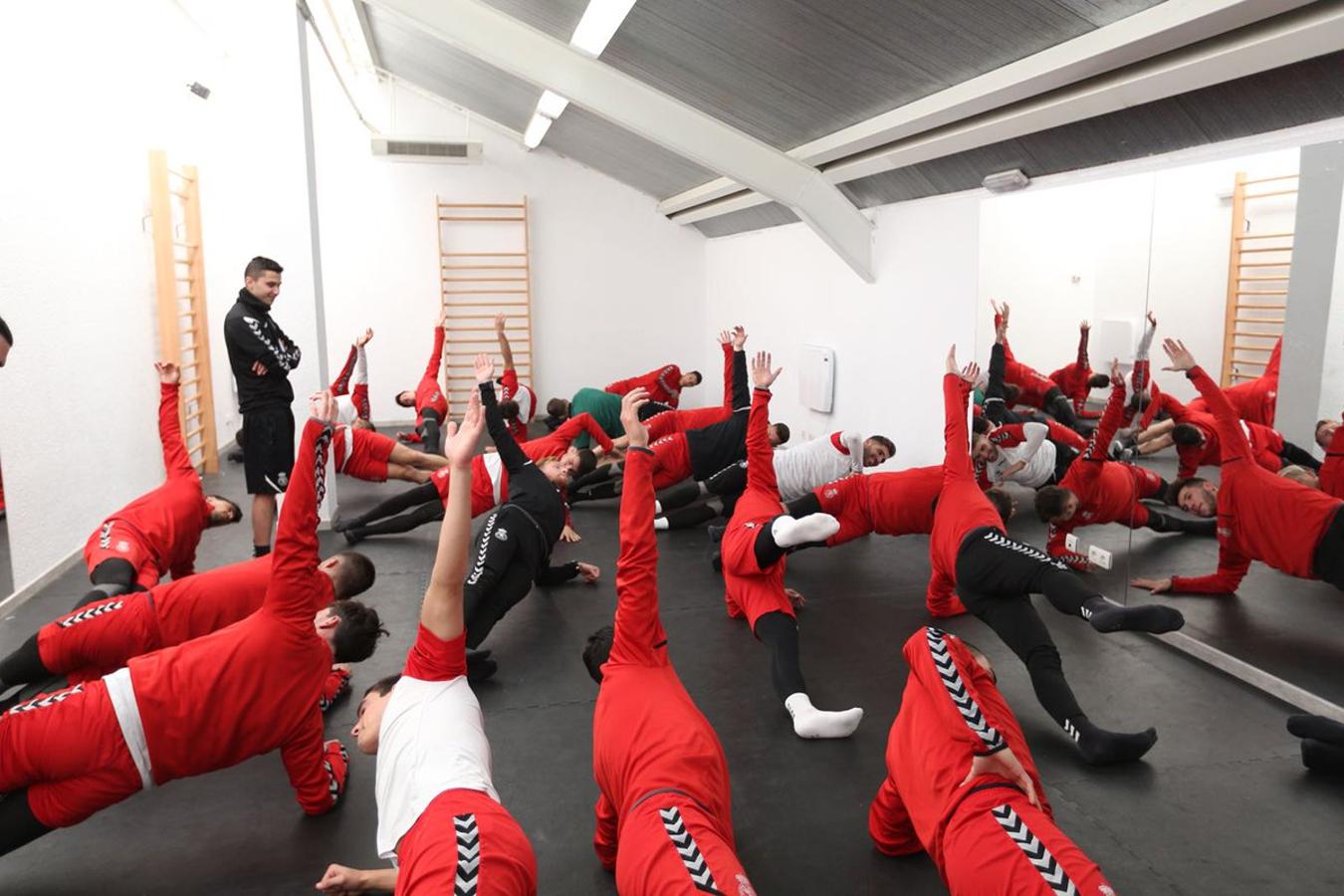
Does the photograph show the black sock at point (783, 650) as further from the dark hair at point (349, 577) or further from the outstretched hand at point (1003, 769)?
the dark hair at point (349, 577)

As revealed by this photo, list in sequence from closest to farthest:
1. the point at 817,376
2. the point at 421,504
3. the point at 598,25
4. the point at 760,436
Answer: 1. the point at 760,436
2. the point at 598,25
3. the point at 421,504
4. the point at 817,376

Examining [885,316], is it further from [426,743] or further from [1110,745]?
[426,743]

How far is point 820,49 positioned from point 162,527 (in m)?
3.83

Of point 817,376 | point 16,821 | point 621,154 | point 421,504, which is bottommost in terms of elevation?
point 16,821

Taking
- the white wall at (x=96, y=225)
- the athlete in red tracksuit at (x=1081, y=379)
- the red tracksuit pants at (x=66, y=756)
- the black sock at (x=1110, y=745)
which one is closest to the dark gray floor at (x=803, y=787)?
the black sock at (x=1110, y=745)

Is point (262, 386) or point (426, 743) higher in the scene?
point (262, 386)

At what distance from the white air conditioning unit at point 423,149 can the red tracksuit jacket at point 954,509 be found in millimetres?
7114

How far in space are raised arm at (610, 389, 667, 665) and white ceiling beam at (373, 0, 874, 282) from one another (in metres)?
3.32

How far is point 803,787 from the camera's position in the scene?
9.56ft

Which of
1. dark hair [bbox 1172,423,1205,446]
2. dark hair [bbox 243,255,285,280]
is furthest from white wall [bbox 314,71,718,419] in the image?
dark hair [bbox 1172,423,1205,446]

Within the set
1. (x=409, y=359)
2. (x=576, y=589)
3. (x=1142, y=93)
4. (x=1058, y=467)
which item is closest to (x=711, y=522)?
(x=576, y=589)

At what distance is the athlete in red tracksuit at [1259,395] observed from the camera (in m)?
3.65

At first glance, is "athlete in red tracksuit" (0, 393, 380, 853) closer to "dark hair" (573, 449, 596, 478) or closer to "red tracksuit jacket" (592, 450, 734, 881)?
"red tracksuit jacket" (592, 450, 734, 881)

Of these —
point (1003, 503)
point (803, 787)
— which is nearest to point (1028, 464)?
point (1003, 503)
